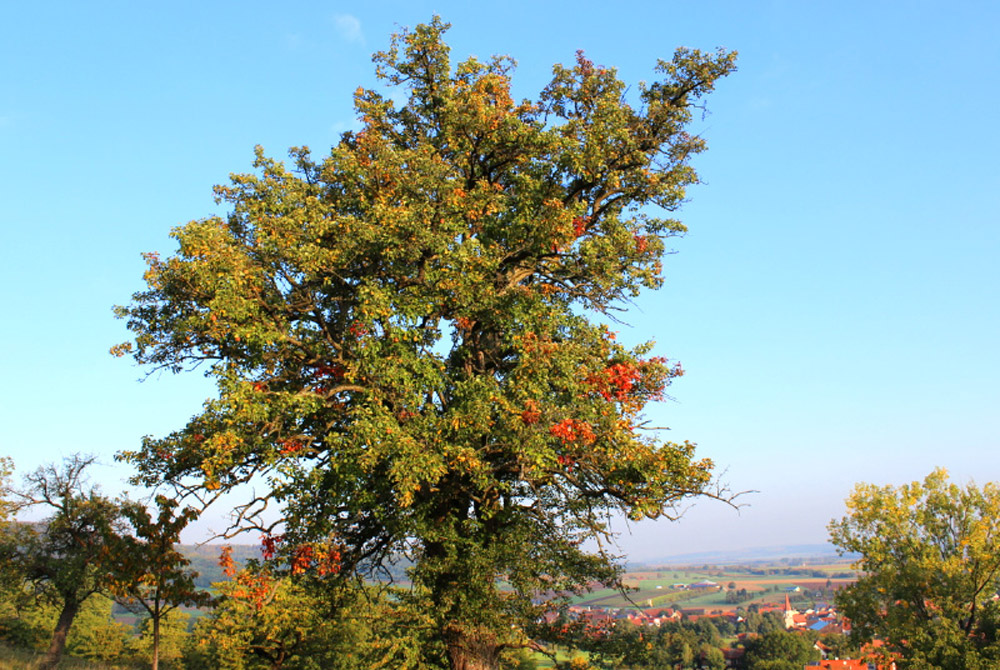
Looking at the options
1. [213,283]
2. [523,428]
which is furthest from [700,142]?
[213,283]

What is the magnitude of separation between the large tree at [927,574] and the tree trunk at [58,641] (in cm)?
3772

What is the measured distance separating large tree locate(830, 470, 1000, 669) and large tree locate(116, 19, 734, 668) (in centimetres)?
2643

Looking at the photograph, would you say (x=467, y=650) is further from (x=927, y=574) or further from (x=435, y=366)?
(x=927, y=574)

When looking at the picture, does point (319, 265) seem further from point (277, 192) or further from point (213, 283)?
point (277, 192)

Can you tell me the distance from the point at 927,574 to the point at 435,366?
107 ft

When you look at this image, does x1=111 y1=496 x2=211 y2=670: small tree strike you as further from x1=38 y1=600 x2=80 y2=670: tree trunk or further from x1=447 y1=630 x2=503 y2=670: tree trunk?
x1=38 y1=600 x2=80 y2=670: tree trunk

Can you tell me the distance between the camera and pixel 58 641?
1090 inches

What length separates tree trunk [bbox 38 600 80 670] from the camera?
25.2m

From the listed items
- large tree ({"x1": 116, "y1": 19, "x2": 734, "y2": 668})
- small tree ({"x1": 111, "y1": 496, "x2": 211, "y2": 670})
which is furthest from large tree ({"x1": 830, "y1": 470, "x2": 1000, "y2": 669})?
small tree ({"x1": 111, "y1": 496, "x2": 211, "y2": 670})

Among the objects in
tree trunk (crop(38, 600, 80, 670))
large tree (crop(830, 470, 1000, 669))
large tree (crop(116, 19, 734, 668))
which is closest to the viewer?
large tree (crop(116, 19, 734, 668))

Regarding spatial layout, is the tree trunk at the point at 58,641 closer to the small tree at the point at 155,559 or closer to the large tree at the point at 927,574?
the small tree at the point at 155,559

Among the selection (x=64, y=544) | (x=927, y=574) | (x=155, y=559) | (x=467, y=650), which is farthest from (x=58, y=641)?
(x=927, y=574)

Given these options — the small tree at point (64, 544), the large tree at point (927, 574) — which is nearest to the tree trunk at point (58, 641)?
the small tree at point (64, 544)

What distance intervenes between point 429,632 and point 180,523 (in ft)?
21.7
